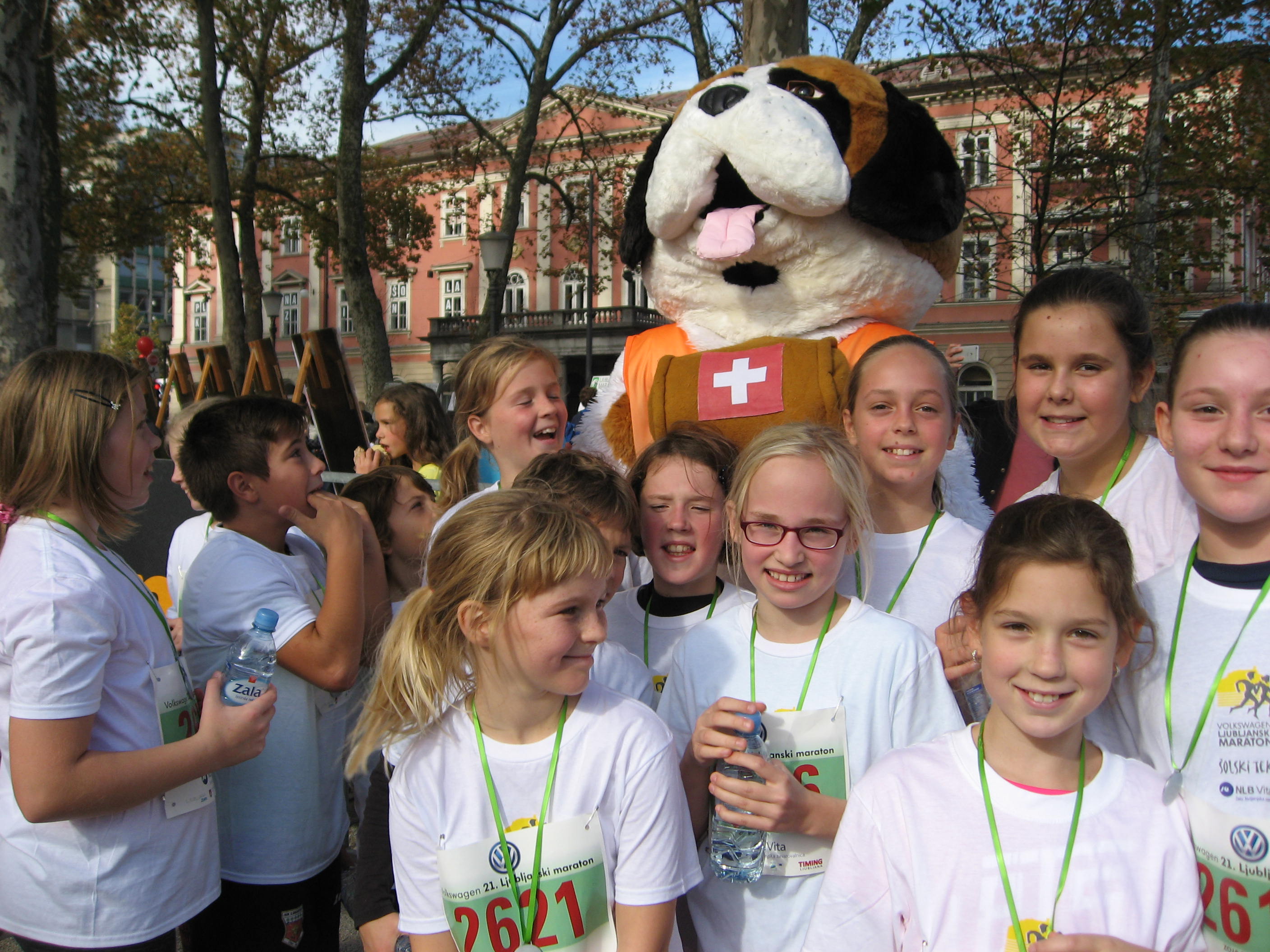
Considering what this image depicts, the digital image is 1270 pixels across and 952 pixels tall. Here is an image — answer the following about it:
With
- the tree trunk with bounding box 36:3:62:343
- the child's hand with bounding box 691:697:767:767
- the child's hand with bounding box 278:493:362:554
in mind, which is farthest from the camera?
the tree trunk with bounding box 36:3:62:343

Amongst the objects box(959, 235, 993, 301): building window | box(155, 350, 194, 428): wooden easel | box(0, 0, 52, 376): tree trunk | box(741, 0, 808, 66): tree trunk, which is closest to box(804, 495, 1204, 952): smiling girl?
box(959, 235, 993, 301): building window

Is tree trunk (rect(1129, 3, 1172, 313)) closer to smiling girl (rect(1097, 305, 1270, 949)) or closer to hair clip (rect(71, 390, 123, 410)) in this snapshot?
smiling girl (rect(1097, 305, 1270, 949))

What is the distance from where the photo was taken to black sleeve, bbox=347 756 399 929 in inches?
80.4

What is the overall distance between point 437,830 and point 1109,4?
10.5m

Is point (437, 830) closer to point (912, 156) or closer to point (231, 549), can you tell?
point (231, 549)

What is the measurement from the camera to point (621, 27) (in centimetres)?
1404

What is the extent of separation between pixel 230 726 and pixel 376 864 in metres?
0.42

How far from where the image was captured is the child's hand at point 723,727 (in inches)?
65.7

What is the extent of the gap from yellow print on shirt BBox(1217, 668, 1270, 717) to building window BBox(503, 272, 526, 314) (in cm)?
3413

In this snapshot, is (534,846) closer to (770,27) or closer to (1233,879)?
(1233,879)

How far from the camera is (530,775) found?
1.74m

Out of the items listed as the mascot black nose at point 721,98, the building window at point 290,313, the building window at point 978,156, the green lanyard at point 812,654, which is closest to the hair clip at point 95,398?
the green lanyard at point 812,654

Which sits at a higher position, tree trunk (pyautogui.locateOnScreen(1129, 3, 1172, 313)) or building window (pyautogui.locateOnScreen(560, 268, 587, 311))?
building window (pyautogui.locateOnScreen(560, 268, 587, 311))

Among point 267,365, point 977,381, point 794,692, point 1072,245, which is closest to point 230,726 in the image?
point 794,692
